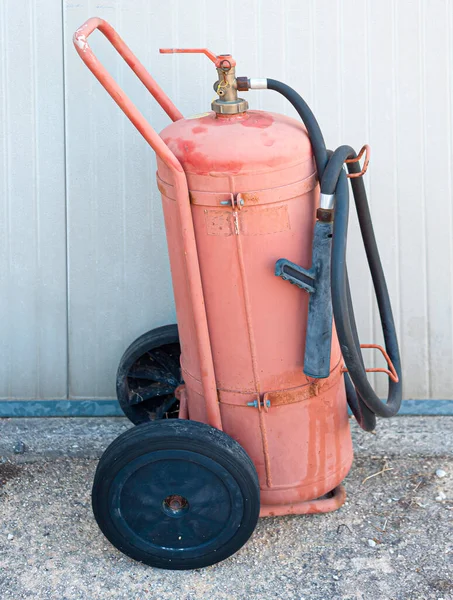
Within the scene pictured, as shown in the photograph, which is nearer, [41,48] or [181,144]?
[181,144]

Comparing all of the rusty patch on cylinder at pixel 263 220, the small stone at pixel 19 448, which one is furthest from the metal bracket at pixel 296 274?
the small stone at pixel 19 448

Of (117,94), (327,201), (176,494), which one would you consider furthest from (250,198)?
(176,494)

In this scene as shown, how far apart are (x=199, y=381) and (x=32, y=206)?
1144 mm

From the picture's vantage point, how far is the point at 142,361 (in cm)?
363

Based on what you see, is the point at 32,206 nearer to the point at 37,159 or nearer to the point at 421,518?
the point at 37,159

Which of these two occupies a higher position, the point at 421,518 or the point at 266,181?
the point at 266,181

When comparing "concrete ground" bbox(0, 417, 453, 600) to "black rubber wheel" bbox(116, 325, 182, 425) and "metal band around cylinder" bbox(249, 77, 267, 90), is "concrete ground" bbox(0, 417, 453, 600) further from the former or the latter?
"metal band around cylinder" bbox(249, 77, 267, 90)

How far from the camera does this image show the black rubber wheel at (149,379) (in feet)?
11.7

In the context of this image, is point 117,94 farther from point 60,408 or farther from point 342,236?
point 60,408

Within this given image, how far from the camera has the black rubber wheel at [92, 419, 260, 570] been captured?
9.40 ft

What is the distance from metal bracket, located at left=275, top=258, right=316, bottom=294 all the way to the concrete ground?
93 cm

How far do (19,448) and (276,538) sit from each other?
45.1 inches

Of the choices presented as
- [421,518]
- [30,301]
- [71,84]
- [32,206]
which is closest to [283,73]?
[71,84]

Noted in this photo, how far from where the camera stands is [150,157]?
11.8ft
